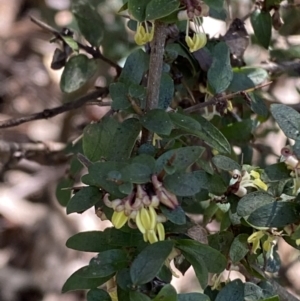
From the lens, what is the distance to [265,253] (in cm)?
64

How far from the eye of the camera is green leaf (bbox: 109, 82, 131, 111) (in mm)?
597

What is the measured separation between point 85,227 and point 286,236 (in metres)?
1.23

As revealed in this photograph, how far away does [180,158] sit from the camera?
521 mm

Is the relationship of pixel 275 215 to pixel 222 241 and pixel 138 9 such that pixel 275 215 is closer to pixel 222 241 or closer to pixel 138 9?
pixel 222 241

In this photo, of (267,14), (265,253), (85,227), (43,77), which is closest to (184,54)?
(267,14)

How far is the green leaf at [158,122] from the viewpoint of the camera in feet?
1.84

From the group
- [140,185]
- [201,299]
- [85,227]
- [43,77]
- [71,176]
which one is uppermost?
[140,185]

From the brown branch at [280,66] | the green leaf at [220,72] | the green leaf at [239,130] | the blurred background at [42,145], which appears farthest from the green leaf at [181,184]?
the blurred background at [42,145]

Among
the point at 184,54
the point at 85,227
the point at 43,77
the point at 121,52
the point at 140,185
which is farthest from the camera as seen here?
the point at 43,77

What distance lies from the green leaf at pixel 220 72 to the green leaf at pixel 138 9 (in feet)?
0.54

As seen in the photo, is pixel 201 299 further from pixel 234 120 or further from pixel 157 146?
pixel 234 120

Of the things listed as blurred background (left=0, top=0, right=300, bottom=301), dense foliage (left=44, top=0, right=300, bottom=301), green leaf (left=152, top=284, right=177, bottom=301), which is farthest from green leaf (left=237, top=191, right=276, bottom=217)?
blurred background (left=0, top=0, right=300, bottom=301)

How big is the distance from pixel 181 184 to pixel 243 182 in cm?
13

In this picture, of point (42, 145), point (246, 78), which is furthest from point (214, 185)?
point (42, 145)
